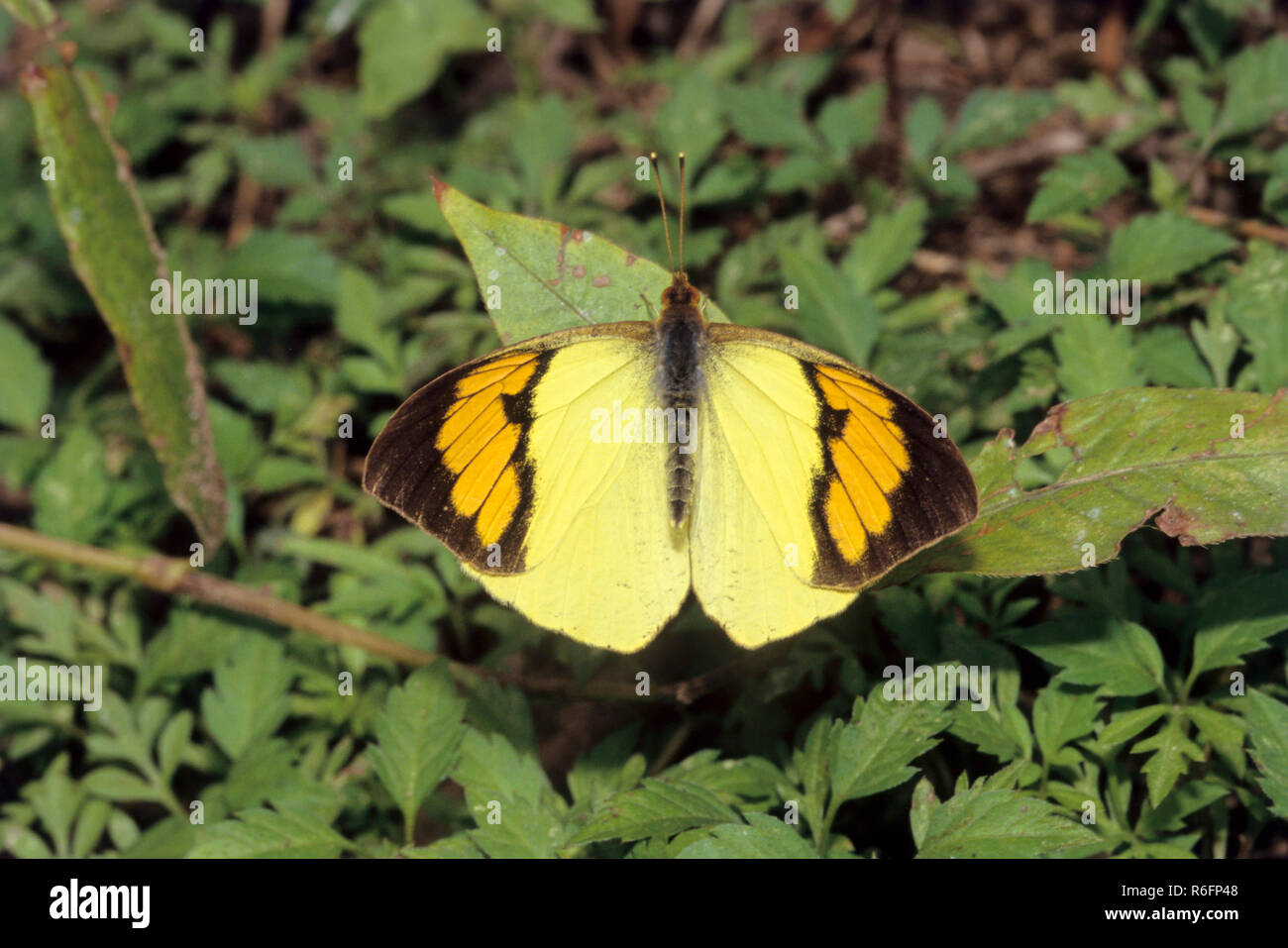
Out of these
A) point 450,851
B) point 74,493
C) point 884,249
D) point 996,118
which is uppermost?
point 996,118

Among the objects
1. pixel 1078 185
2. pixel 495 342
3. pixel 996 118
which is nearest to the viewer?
pixel 1078 185

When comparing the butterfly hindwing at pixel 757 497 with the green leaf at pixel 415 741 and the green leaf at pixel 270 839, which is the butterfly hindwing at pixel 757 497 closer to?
the green leaf at pixel 415 741

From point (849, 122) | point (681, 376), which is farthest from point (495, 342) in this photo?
point (849, 122)

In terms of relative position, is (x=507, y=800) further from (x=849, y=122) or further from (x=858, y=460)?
(x=849, y=122)

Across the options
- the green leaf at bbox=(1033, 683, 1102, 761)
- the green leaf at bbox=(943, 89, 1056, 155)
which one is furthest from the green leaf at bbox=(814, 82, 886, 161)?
the green leaf at bbox=(1033, 683, 1102, 761)

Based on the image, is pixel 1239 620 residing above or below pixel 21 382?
below

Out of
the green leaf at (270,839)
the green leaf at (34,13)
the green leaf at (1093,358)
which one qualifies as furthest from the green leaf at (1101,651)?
the green leaf at (34,13)

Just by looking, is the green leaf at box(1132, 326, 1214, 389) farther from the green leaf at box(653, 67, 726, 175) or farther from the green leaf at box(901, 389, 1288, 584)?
the green leaf at box(653, 67, 726, 175)
